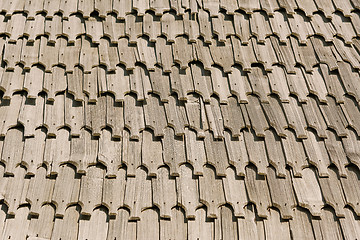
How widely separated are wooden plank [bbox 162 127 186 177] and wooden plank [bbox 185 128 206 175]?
0.16ft

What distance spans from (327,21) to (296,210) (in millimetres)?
2112

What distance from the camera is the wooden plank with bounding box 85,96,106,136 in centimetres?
387

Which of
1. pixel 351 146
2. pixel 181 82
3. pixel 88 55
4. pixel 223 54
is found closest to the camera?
pixel 351 146

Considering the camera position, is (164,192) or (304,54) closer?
(164,192)

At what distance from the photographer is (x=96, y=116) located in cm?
395

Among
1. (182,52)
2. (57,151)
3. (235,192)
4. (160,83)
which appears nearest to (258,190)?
(235,192)

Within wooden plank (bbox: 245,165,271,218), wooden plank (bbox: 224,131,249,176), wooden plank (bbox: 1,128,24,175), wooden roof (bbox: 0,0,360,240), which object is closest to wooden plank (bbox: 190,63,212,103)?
wooden roof (bbox: 0,0,360,240)

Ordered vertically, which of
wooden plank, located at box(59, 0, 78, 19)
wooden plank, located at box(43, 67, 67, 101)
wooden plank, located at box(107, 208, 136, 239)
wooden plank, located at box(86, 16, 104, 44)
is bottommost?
wooden plank, located at box(107, 208, 136, 239)

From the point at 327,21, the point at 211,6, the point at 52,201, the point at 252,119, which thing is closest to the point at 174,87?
the point at 252,119

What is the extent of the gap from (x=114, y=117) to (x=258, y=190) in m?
1.30

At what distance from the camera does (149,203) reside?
3.53 meters

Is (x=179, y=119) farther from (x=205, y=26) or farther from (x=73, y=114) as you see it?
(x=205, y=26)

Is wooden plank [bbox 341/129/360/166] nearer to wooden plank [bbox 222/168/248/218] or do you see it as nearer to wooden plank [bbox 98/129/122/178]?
wooden plank [bbox 222/168/248/218]

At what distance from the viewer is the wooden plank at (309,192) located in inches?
142
